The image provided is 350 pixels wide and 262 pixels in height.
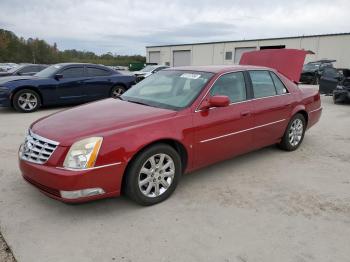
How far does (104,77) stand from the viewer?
416 inches

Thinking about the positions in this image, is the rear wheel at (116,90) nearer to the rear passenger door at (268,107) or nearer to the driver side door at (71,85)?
the driver side door at (71,85)

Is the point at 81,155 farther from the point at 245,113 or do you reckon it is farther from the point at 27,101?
the point at 27,101

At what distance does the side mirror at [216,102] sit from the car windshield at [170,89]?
16 cm

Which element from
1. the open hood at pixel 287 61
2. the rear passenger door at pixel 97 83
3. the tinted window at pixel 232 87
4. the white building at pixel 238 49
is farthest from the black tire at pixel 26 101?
the white building at pixel 238 49

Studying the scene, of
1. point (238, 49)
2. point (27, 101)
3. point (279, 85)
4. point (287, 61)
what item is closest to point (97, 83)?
point (27, 101)

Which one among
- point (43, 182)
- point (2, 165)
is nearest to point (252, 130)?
point (43, 182)

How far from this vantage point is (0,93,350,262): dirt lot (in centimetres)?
280

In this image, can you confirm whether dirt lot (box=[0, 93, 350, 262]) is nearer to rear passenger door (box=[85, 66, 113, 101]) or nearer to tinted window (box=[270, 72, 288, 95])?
tinted window (box=[270, 72, 288, 95])

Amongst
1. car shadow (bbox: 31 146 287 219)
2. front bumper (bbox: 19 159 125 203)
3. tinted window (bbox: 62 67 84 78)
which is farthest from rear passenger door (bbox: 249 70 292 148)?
tinted window (bbox: 62 67 84 78)

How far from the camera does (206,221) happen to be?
3.29 meters

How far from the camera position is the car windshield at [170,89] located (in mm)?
4043

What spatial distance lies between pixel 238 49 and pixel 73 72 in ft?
115

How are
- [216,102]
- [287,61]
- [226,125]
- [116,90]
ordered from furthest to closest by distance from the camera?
[116,90]
[287,61]
[226,125]
[216,102]

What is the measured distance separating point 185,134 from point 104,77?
748 centimetres
